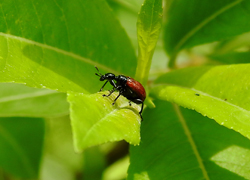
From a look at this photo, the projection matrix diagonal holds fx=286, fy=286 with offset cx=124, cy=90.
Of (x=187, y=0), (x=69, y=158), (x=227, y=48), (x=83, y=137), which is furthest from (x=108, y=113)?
(x=69, y=158)

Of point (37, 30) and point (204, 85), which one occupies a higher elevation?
point (204, 85)

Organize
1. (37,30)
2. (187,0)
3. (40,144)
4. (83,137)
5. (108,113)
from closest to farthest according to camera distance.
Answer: (83,137), (108,113), (37,30), (187,0), (40,144)

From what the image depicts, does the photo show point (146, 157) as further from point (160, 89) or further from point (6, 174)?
point (6, 174)

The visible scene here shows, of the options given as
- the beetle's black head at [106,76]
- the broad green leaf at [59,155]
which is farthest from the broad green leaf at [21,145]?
the beetle's black head at [106,76]

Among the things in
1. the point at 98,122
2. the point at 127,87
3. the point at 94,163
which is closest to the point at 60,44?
the point at 127,87

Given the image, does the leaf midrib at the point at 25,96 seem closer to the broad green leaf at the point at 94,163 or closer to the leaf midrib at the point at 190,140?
the broad green leaf at the point at 94,163

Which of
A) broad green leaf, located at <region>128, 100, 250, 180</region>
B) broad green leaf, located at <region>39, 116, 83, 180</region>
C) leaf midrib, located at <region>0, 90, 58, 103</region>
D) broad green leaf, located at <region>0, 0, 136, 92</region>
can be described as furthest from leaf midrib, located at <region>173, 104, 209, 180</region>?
broad green leaf, located at <region>39, 116, 83, 180</region>

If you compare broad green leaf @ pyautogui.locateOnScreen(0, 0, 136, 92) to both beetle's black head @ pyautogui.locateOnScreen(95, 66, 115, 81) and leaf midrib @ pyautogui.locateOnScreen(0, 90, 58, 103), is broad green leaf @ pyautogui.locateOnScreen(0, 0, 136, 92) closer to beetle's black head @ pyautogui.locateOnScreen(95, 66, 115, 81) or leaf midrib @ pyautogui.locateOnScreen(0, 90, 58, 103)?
beetle's black head @ pyautogui.locateOnScreen(95, 66, 115, 81)

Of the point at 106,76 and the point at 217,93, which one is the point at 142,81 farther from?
the point at 217,93
